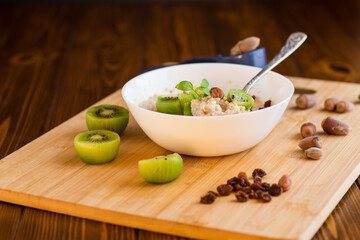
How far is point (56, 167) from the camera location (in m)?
1.47

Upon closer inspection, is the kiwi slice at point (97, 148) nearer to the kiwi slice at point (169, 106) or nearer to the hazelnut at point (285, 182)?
the kiwi slice at point (169, 106)

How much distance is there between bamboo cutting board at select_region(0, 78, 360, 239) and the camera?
1.20 m

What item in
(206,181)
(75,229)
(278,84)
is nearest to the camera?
(75,229)

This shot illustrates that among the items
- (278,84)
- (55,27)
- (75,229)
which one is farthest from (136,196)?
(55,27)

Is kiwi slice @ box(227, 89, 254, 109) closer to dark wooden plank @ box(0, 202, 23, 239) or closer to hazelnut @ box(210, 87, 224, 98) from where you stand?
hazelnut @ box(210, 87, 224, 98)

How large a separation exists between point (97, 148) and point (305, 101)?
0.71 meters

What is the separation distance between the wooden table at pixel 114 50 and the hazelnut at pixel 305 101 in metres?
0.42

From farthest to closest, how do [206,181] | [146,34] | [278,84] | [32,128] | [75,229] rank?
1. [146,34]
2. [32,128]
3. [278,84]
4. [206,181]
5. [75,229]

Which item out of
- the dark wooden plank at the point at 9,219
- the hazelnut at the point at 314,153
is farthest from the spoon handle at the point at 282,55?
the dark wooden plank at the point at 9,219

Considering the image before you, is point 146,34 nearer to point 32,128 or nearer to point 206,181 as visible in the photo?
point 32,128

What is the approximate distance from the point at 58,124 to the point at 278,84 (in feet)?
2.34

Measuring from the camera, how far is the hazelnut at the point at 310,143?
4.99 feet

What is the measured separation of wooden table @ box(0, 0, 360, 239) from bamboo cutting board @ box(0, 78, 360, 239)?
0.14 ft

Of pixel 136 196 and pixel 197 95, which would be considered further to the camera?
pixel 197 95
